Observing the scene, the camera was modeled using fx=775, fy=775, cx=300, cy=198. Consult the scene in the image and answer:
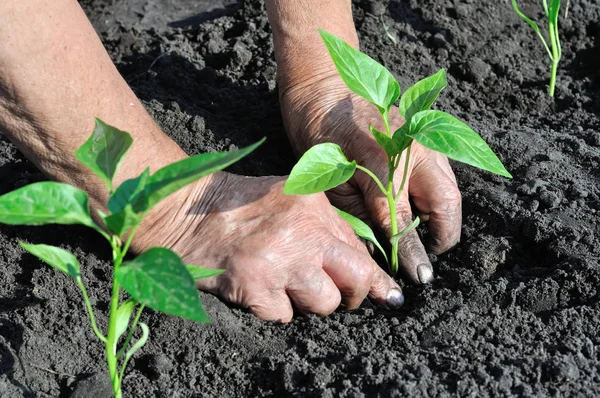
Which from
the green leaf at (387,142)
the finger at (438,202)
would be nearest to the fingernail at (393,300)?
the finger at (438,202)

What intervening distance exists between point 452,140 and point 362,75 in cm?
29

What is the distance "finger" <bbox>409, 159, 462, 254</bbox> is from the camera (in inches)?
84.7

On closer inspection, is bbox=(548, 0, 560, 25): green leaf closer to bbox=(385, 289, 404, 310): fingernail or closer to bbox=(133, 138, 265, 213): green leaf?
bbox=(385, 289, 404, 310): fingernail

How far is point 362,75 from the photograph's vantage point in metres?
1.88

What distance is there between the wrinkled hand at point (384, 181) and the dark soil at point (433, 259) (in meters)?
0.08

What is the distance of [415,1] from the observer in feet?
10.9

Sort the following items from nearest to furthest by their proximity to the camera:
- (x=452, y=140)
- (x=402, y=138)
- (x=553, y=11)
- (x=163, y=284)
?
(x=163, y=284) < (x=452, y=140) < (x=402, y=138) < (x=553, y=11)

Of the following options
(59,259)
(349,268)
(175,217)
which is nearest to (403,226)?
(349,268)

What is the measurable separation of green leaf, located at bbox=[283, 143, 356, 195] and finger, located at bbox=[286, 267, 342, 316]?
0.91 ft

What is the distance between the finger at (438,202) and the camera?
2150 mm

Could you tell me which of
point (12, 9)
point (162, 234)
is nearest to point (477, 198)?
point (162, 234)

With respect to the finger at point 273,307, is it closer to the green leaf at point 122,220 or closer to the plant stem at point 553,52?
the green leaf at point 122,220

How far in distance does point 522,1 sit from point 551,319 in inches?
76.7

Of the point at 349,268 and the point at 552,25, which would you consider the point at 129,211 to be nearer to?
the point at 349,268
